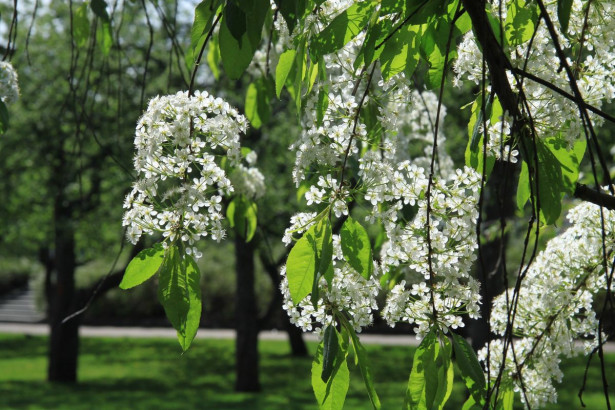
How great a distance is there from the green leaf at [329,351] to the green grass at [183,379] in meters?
6.65

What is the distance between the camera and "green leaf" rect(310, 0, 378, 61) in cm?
128

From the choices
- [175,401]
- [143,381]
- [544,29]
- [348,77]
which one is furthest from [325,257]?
[143,381]

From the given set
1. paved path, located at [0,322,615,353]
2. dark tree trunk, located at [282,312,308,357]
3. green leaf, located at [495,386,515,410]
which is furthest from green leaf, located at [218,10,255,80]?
paved path, located at [0,322,615,353]

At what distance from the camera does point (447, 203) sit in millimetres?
1408

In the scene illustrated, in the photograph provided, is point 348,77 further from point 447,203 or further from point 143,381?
point 143,381

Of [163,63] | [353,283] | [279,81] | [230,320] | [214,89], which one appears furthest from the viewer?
[230,320]

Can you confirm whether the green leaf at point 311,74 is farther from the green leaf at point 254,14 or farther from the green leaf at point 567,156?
the green leaf at point 567,156

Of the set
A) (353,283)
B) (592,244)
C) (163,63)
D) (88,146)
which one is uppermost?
(163,63)

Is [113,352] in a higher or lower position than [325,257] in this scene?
lower

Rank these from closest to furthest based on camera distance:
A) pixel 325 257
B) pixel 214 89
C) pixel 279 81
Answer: pixel 325 257 → pixel 279 81 → pixel 214 89

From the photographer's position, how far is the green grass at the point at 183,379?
9.11 metres

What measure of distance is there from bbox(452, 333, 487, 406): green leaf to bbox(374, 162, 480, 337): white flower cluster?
0.30ft

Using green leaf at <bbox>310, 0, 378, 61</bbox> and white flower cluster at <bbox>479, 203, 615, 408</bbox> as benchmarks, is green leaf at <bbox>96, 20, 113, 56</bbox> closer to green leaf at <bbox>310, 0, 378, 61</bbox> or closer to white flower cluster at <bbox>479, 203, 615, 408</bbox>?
green leaf at <bbox>310, 0, 378, 61</bbox>

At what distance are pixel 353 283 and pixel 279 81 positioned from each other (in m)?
0.45
